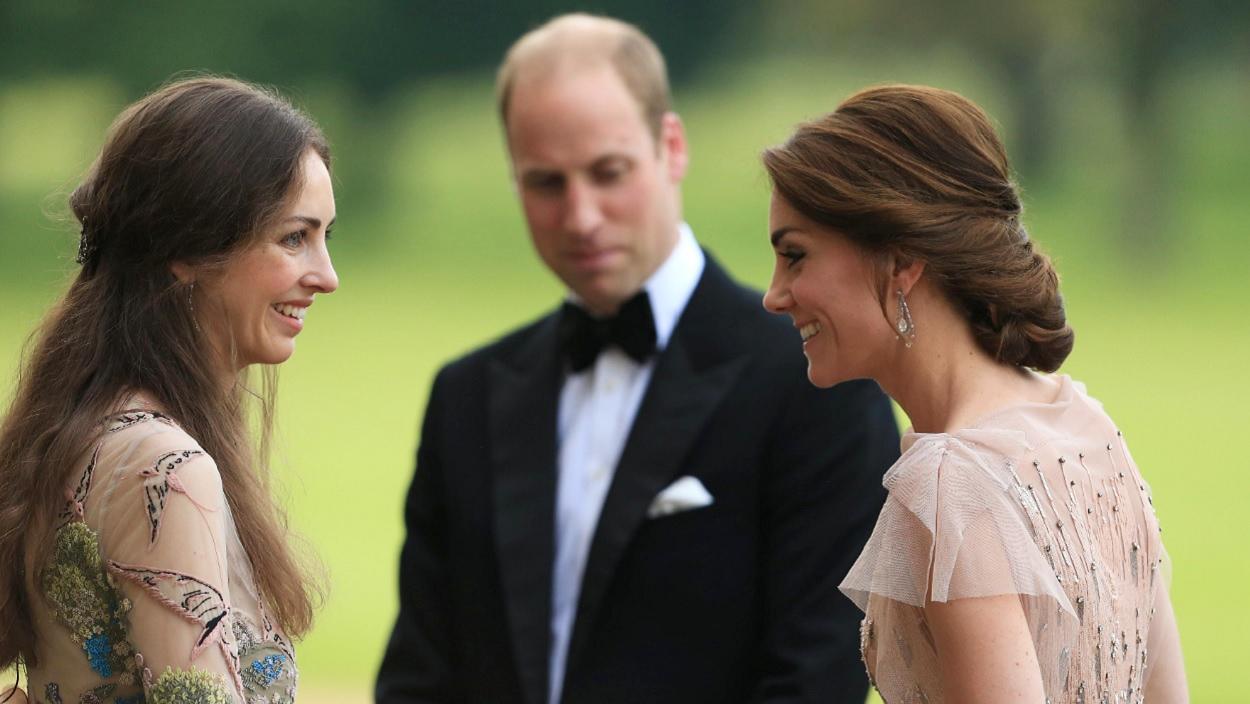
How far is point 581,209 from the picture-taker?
9.55ft

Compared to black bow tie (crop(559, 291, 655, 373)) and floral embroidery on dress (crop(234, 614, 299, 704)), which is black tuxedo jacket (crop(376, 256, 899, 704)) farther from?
floral embroidery on dress (crop(234, 614, 299, 704))

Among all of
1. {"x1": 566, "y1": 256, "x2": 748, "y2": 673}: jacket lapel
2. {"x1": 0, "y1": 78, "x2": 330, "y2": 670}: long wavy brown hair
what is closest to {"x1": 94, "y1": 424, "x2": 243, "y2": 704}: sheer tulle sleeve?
{"x1": 0, "y1": 78, "x2": 330, "y2": 670}: long wavy brown hair

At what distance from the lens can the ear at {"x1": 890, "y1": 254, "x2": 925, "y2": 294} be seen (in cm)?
187

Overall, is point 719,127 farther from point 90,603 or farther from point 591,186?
point 90,603

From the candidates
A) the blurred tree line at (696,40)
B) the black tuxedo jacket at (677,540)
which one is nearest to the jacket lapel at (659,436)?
the black tuxedo jacket at (677,540)

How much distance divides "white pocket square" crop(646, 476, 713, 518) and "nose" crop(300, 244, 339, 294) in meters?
0.90

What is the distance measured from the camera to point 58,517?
1740mm

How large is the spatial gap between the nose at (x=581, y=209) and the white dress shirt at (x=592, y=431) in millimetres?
173

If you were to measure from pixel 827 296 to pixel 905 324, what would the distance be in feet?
0.36

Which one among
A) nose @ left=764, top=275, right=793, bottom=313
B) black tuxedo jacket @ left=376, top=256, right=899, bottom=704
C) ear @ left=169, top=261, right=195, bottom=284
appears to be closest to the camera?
ear @ left=169, top=261, right=195, bottom=284

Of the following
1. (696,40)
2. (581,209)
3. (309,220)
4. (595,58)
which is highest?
(696,40)

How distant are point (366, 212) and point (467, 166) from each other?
1142mm

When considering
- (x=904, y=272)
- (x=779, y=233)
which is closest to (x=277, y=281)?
(x=779, y=233)

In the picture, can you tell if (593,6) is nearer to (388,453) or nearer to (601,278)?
(388,453)
